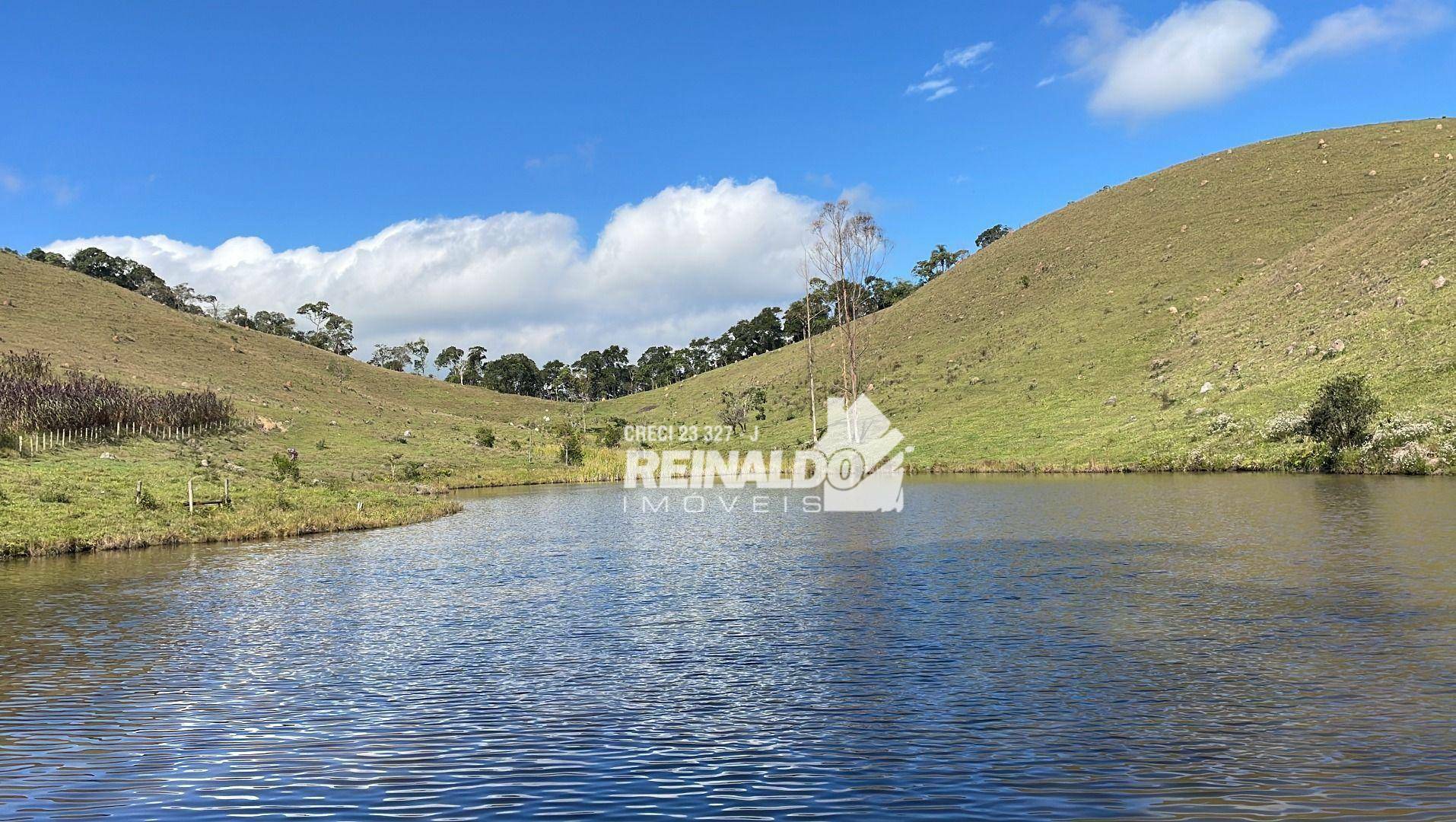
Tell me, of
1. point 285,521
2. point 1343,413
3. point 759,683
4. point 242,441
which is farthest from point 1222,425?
point 242,441

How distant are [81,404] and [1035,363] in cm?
8683

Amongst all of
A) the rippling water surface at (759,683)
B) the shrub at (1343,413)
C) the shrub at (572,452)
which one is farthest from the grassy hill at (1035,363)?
the rippling water surface at (759,683)

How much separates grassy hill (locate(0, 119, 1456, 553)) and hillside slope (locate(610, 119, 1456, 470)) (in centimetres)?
33

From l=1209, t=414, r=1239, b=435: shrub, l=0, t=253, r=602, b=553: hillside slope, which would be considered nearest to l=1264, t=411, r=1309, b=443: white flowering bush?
l=1209, t=414, r=1239, b=435: shrub

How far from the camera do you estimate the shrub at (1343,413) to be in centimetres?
5169

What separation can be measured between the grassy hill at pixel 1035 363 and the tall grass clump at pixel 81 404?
2.55 metres

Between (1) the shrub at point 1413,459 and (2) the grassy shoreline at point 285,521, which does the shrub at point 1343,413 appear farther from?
(1) the shrub at point 1413,459

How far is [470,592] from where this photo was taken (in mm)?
24156

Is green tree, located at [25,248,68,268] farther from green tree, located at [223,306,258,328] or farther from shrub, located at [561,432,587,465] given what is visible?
shrub, located at [561,432,587,465]

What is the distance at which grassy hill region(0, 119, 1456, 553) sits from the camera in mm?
48438

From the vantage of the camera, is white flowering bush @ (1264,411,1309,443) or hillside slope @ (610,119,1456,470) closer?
white flowering bush @ (1264,411,1309,443)

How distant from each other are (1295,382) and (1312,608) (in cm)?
5525

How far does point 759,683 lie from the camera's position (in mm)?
14766

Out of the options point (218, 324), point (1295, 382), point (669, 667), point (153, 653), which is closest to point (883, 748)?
point (669, 667)
